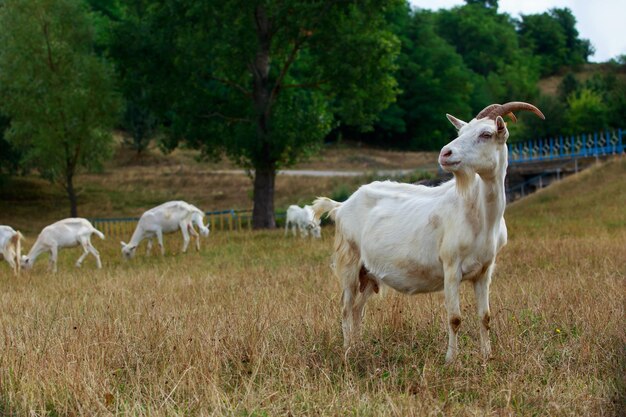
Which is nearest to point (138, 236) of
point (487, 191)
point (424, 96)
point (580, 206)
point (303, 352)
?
point (580, 206)

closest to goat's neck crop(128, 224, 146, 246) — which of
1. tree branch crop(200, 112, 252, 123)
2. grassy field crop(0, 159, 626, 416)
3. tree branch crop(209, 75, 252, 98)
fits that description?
tree branch crop(200, 112, 252, 123)

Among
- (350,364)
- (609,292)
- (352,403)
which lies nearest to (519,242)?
(609,292)

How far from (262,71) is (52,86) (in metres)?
11.7

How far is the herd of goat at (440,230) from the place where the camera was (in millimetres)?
6152

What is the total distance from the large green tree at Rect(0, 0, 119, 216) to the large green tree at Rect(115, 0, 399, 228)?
7.71 meters

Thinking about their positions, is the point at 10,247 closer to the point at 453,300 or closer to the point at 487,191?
the point at 453,300

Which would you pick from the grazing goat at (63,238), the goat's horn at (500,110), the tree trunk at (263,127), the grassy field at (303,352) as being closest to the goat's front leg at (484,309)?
the grassy field at (303,352)

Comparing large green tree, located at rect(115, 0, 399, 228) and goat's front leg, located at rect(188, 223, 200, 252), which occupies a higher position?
large green tree, located at rect(115, 0, 399, 228)

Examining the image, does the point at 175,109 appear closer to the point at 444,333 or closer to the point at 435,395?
the point at 444,333

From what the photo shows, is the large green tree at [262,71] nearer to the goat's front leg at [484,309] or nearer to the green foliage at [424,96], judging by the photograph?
the goat's front leg at [484,309]

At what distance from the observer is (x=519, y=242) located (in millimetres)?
16062

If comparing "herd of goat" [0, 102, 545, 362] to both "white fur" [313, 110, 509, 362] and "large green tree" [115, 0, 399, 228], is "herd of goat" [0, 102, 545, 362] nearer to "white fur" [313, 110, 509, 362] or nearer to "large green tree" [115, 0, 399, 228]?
"white fur" [313, 110, 509, 362]

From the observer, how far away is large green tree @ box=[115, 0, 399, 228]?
25688mm

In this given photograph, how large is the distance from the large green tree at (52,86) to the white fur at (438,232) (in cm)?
2826
